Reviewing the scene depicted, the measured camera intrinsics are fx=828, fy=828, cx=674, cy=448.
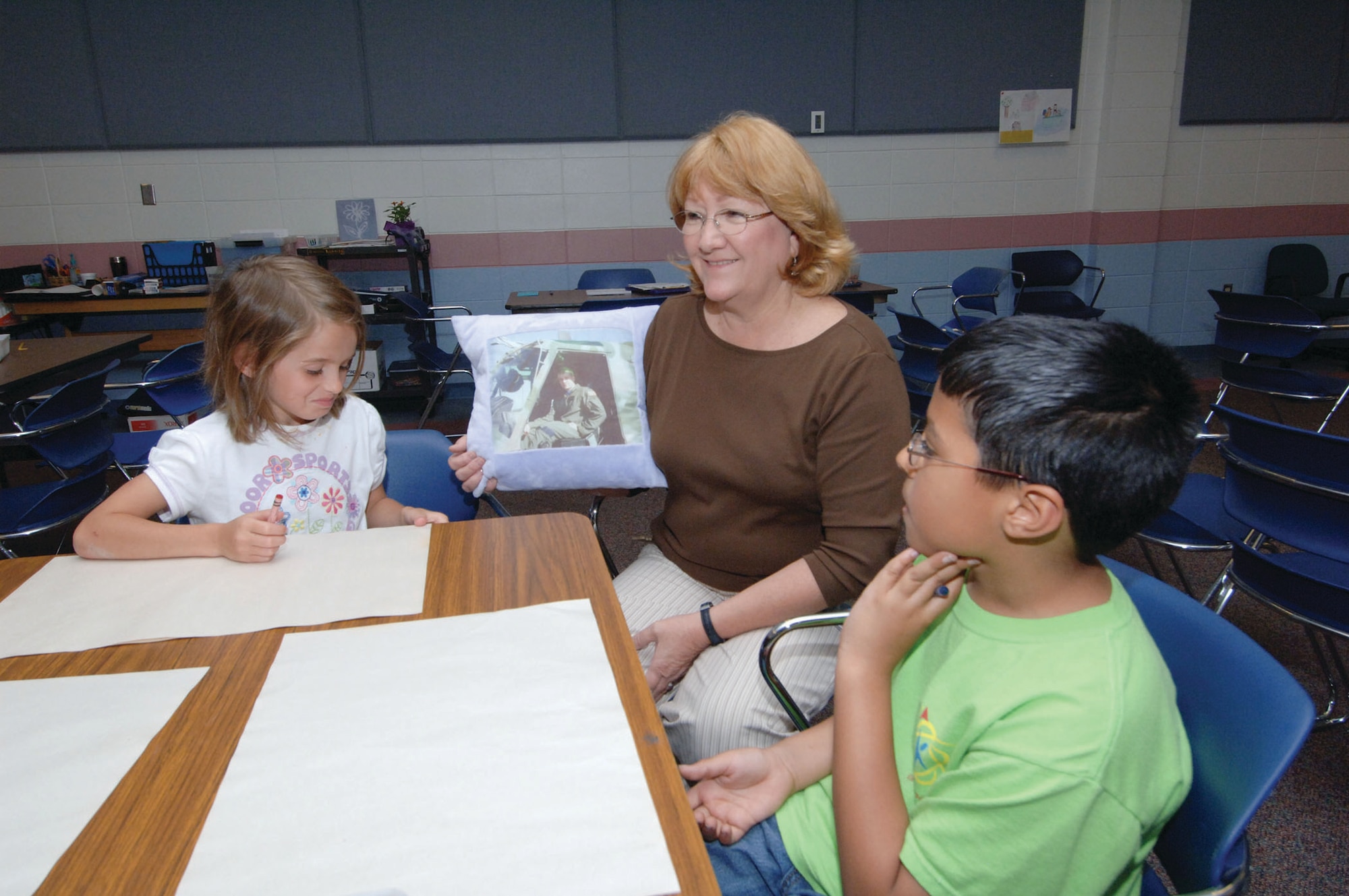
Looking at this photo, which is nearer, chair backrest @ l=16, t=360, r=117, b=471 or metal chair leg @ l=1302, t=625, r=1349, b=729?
metal chair leg @ l=1302, t=625, r=1349, b=729

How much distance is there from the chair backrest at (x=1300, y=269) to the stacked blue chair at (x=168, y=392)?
6.70m

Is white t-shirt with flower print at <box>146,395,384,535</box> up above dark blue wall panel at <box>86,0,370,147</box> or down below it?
below

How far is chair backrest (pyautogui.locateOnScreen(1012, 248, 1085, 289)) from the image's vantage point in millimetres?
5699

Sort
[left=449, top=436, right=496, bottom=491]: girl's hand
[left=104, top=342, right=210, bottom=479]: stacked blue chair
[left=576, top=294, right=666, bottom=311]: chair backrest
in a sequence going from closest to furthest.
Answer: [left=449, top=436, right=496, bottom=491]: girl's hand < [left=104, top=342, right=210, bottom=479]: stacked blue chair < [left=576, top=294, right=666, bottom=311]: chair backrest

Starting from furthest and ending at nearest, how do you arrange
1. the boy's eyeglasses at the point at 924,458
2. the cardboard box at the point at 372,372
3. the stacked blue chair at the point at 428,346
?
1. the cardboard box at the point at 372,372
2. the stacked blue chair at the point at 428,346
3. the boy's eyeglasses at the point at 924,458

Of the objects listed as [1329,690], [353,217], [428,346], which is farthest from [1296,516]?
[353,217]

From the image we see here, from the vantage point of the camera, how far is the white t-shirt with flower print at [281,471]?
53.9 inches

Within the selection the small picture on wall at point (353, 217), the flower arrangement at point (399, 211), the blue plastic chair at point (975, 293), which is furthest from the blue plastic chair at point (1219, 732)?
the small picture on wall at point (353, 217)

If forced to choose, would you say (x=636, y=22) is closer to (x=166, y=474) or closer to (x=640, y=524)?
(x=640, y=524)

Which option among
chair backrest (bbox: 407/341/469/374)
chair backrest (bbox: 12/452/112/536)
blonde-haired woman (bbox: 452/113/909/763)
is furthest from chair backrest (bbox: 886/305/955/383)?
chair backrest (bbox: 12/452/112/536)

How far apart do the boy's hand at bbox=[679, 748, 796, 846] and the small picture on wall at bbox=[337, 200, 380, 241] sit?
16.5ft

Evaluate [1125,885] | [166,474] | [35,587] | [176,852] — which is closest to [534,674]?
[176,852]

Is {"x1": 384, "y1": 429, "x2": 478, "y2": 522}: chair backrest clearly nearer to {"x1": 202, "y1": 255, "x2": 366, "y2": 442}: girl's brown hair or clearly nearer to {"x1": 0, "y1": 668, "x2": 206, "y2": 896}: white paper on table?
{"x1": 202, "y1": 255, "x2": 366, "y2": 442}: girl's brown hair

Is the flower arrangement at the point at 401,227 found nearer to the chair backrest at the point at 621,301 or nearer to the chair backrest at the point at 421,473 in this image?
the chair backrest at the point at 621,301
